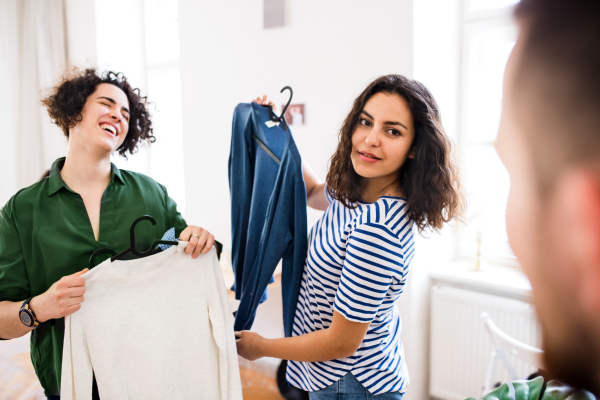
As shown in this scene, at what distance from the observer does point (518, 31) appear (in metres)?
0.17

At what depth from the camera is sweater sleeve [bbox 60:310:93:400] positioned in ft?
3.37

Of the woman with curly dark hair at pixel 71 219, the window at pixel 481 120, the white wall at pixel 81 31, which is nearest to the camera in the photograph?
the woman with curly dark hair at pixel 71 219

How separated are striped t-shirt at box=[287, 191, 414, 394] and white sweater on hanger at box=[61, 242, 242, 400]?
25 centimetres

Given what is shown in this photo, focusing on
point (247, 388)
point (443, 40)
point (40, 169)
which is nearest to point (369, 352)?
point (247, 388)

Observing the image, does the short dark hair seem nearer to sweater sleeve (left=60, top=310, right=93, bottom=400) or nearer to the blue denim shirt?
the blue denim shirt

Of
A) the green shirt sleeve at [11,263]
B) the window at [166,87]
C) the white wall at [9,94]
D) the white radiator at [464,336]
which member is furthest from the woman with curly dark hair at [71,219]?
the white wall at [9,94]

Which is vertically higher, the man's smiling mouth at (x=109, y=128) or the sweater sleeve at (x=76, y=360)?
the man's smiling mouth at (x=109, y=128)

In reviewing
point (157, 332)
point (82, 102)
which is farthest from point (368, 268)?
point (82, 102)

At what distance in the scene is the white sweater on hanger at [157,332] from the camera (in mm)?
1065

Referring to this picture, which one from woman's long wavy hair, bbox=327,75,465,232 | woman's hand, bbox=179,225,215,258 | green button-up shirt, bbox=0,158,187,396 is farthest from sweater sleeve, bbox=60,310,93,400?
woman's long wavy hair, bbox=327,75,465,232

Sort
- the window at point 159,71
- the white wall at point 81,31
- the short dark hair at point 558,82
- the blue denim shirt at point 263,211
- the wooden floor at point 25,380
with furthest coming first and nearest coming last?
the window at point 159,71 < the white wall at point 81,31 < the wooden floor at point 25,380 < the blue denim shirt at point 263,211 < the short dark hair at point 558,82

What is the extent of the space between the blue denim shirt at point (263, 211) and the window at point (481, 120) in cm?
136

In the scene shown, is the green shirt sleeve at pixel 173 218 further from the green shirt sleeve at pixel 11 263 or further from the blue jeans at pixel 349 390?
the blue jeans at pixel 349 390

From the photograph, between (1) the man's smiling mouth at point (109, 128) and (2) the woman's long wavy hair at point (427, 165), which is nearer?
(2) the woman's long wavy hair at point (427, 165)
